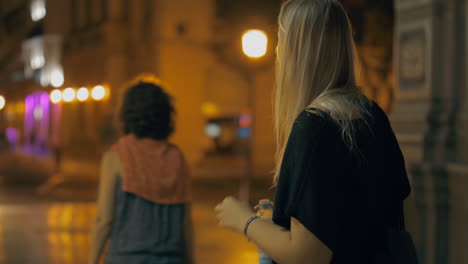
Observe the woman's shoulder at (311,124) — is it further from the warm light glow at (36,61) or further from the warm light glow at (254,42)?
the warm light glow at (36,61)

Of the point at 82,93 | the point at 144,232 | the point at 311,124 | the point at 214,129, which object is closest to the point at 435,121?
the point at 144,232

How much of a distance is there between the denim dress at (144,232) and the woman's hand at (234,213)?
142cm

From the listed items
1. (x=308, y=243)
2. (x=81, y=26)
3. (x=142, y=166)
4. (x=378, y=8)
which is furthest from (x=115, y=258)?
(x=81, y=26)

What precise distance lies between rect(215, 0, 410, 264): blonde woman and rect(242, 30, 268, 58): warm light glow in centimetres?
1130

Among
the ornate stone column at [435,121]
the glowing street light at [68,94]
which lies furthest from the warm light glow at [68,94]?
the ornate stone column at [435,121]

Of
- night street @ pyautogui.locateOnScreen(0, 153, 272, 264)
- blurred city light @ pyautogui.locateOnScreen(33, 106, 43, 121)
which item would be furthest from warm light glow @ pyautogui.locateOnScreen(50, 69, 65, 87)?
blurred city light @ pyautogui.locateOnScreen(33, 106, 43, 121)

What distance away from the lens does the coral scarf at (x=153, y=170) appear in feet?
10.8

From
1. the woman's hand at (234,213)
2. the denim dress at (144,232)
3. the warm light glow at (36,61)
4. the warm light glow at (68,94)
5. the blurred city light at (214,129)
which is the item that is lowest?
the blurred city light at (214,129)

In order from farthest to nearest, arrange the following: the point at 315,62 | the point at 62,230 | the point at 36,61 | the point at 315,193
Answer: the point at 36,61
the point at 62,230
the point at 315,62
the point at 315,193

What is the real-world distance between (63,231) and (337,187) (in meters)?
9.20

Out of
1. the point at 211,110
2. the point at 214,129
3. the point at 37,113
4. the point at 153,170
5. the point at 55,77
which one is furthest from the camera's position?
the point at 37,113

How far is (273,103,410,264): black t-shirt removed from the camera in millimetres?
1591

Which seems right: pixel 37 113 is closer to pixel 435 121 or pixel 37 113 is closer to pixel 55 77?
pixel 55 77

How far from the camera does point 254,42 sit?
1305 cm
